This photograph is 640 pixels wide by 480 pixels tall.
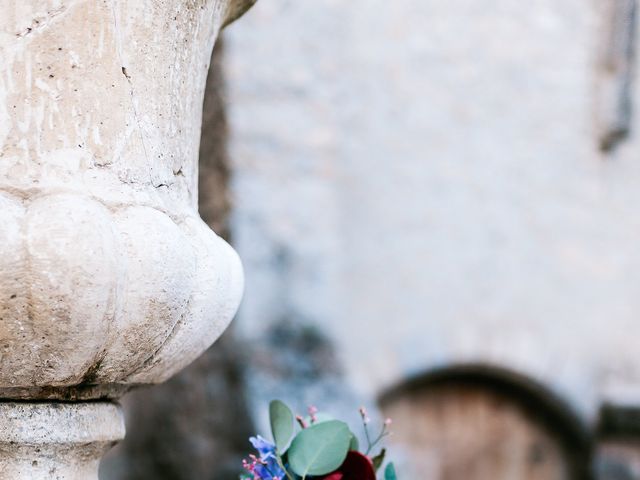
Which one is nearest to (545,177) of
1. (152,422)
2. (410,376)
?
(410,376)

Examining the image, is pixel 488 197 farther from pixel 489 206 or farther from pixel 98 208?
pixel 98 208

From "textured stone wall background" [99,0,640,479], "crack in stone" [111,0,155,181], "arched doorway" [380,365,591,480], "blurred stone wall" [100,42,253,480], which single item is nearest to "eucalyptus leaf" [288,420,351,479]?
"crack in stone" [111,0,155,181]

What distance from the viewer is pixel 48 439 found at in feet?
2.97

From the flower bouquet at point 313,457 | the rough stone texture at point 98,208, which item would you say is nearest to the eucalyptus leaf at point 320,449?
the flower bouquet at point 313,457

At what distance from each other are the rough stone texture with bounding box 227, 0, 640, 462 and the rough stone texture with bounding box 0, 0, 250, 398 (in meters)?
3.06

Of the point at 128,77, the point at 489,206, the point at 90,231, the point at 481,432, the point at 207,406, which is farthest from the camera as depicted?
the point at 481,432

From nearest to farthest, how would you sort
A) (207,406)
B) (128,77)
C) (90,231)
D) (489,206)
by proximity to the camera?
1. (90,231)
2. (128,77)
3. (207,406)
4. (489,206)

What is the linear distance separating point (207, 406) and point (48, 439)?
247 cm

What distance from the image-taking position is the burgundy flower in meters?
0.97

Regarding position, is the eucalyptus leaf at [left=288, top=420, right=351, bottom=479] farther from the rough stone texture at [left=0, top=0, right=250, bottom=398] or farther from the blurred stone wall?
the blurred stone wall

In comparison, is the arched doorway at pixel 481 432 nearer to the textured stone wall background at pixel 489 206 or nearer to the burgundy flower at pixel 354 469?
the textured stone wall background at pixel 489 206

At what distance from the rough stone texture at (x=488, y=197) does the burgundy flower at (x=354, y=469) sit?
3039 mm

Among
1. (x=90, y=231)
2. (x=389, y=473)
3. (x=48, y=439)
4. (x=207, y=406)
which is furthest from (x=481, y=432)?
(x=90, y=231)

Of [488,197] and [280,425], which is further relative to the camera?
[488,197]
